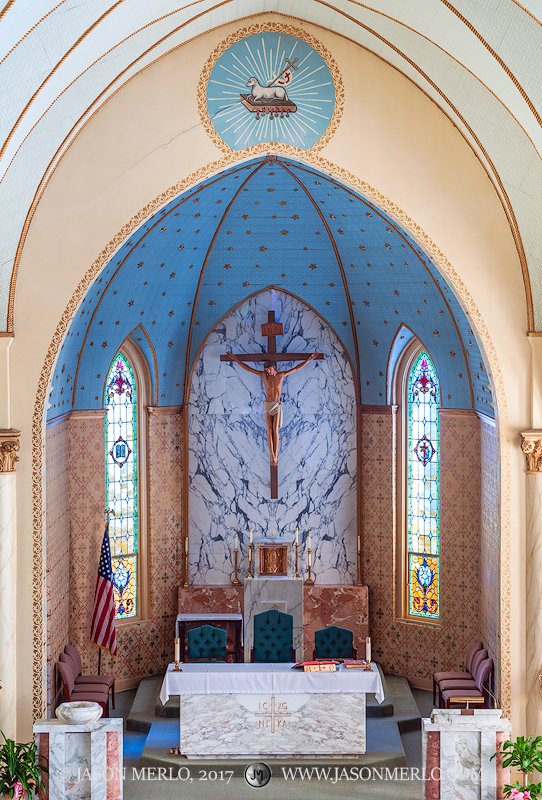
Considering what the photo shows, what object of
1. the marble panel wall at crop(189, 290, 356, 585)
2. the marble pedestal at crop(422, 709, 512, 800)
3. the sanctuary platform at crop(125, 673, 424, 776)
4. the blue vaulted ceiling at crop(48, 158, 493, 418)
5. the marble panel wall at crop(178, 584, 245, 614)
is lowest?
the sanctuary platform at crop(125, 673, 424, 776)

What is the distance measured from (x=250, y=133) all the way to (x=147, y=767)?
8.65 metres

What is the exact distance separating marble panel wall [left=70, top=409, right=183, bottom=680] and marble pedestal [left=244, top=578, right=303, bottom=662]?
1396 mm

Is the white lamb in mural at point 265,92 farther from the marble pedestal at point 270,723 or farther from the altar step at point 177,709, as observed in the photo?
the altar step at point 177,709

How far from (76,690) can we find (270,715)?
290cm

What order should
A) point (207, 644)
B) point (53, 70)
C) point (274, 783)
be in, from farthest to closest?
point (207, 644)
point (274, 783)
point (53, 70)

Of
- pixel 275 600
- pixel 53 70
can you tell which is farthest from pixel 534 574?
pixel 53 70

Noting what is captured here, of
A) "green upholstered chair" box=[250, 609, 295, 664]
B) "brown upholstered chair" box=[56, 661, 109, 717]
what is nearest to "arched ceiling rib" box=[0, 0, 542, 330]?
"brown upholstered chair" box=[56, 661, 109, 717]

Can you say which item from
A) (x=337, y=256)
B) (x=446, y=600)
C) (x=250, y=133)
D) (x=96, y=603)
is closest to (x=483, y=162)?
(x=250, y=133)

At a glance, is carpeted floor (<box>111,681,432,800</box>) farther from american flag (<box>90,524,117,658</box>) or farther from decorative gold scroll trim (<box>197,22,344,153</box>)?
decorative gold scroll trim (<box>197,22,344,153</box>)

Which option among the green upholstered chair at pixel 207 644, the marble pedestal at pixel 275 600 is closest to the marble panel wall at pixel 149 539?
the green upholstered chair at pixel 207 644

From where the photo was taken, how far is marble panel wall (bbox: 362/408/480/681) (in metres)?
14.9

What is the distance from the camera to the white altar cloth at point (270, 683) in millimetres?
12531

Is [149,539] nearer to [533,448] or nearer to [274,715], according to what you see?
[274,715]

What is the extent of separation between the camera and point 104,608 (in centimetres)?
1459
